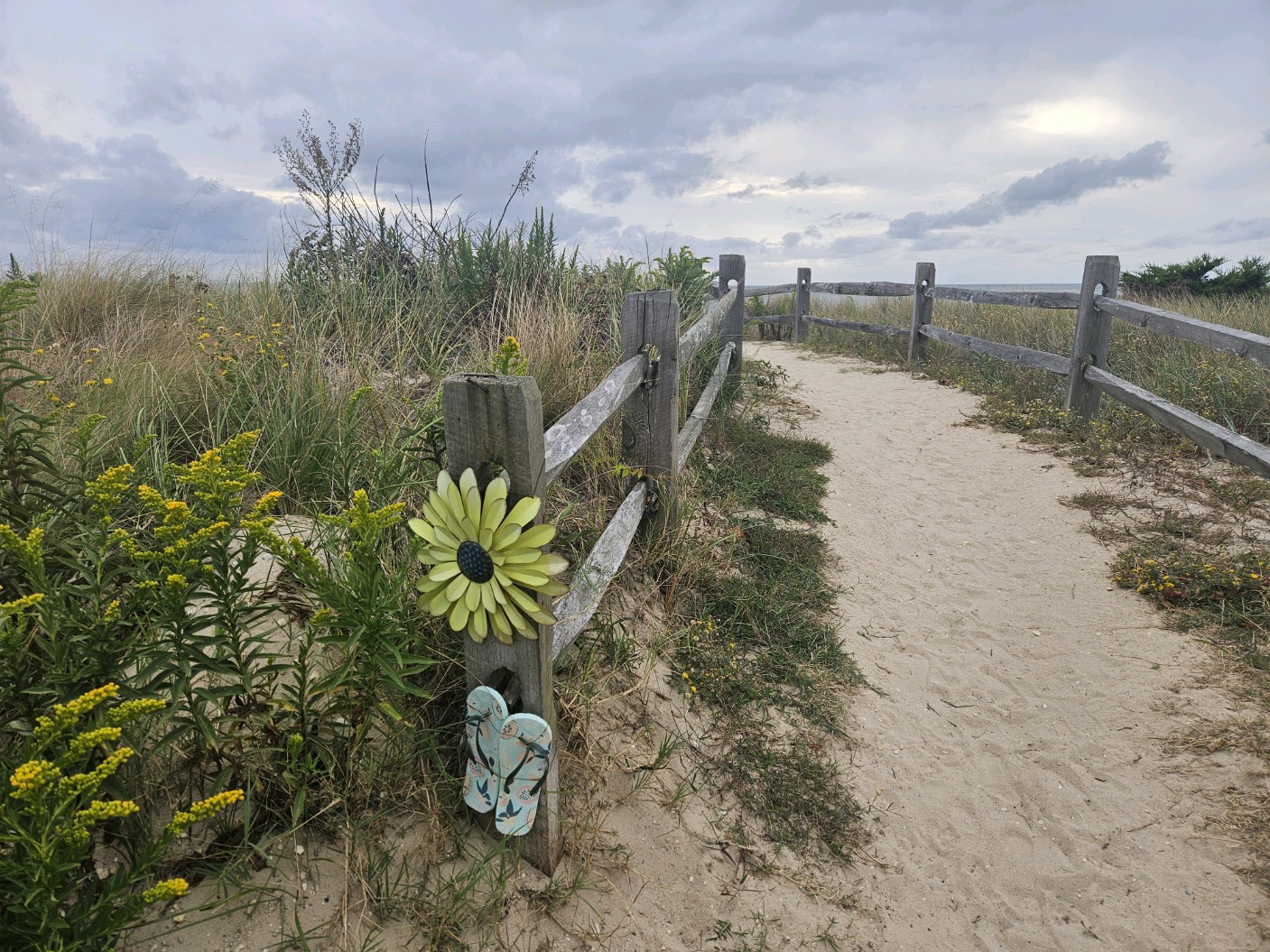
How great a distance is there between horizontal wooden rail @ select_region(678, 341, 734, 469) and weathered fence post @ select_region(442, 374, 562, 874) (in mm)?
2315

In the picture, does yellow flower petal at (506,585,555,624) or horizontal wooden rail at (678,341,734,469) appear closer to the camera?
yellow flower petal at (506,585,555,624)

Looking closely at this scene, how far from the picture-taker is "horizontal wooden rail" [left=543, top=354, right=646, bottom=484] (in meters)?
2.46

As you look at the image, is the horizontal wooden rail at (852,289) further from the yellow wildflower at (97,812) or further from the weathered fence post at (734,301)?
the yellow wildflower at (97,812)

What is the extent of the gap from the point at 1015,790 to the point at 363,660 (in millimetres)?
2832

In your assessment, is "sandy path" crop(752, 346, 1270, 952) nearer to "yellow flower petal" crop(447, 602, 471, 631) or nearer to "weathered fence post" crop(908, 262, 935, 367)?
"yellow flower petal" crop(447, 602, 471, 631)

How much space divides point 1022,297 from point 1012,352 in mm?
654

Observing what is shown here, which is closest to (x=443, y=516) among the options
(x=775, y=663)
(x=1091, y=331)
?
(x=775, y=663)

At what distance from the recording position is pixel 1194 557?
4684mm

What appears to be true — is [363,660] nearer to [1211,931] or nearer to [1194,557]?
[1211,931]

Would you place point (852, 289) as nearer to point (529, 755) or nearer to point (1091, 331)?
point (1091, 331)

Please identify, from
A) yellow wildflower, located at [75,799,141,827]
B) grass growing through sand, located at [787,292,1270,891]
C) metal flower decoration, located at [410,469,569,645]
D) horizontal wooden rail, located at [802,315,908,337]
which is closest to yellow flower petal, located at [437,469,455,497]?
metal flower decoration, located at [410,469,569,645]

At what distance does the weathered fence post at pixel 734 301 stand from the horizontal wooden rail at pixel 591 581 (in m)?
4.47

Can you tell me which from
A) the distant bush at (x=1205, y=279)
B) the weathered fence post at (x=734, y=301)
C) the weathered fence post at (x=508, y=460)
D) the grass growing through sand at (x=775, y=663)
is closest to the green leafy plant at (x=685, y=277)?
the weathered fence post at (x=734, y=301)

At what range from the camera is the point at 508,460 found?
2107 mm
